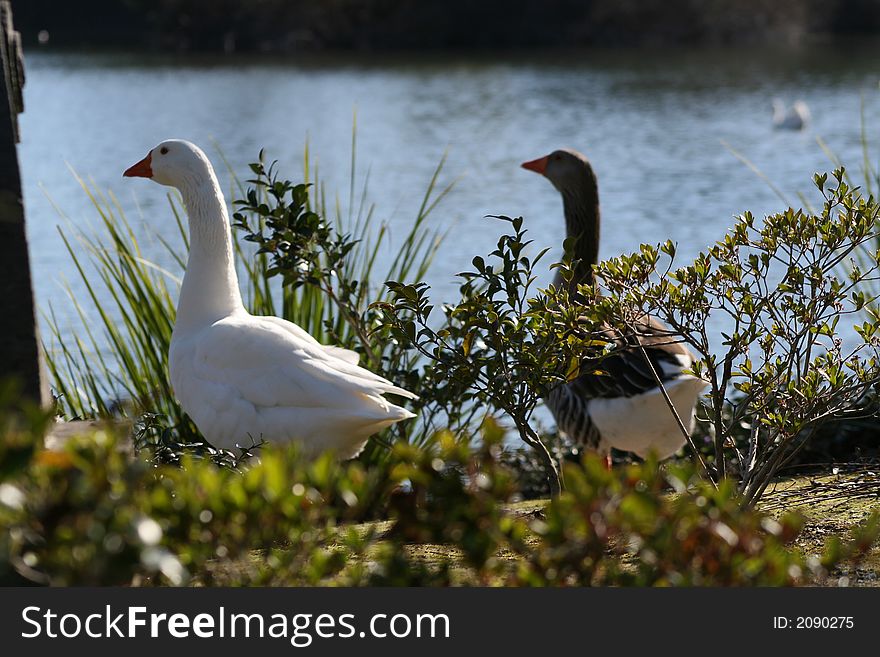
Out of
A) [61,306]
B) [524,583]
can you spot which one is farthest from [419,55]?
[524,583]

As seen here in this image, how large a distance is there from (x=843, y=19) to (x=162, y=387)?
47960mm

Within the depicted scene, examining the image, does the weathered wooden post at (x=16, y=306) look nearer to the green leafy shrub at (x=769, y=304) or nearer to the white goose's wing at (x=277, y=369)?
the green leafy shrub at (x=769, y=304)

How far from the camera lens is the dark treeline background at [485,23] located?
45.7 m

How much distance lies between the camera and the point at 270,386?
4.39m

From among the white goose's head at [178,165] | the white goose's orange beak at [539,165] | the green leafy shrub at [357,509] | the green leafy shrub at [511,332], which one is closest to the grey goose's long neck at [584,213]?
the white goose's orange beak at [539,165]

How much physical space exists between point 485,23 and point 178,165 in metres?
44.2

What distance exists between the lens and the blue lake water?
46.2ft

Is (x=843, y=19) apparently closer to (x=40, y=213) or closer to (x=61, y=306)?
(x=40, y=213)

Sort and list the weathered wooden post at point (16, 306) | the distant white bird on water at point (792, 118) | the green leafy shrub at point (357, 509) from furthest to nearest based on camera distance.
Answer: the distant white bird on water at point (792, 118) → the weathered wooden post at point (16, 306) → the green leafy shrub at point (357, 509)

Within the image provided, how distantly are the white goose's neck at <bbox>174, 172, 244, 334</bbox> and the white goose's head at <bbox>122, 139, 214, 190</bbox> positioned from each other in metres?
0.03

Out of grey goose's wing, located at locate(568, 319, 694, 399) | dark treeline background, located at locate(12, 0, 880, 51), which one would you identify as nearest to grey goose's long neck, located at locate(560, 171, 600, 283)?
grey goose's wing, located at locate(568, 319, 694, 399)

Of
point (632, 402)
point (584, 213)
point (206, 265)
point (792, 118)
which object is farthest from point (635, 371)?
point (792, 118)

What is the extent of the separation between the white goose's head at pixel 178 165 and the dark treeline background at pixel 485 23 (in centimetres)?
4193

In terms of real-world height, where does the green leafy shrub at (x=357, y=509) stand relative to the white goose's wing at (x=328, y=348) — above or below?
above
